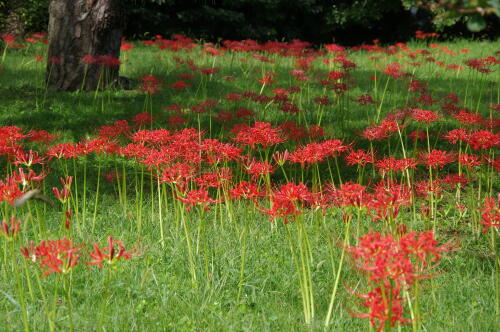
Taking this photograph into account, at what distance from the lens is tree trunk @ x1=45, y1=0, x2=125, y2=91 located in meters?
8.28

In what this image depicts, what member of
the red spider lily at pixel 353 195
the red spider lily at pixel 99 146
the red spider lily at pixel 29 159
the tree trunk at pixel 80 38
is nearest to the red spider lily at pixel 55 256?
the red spider lily at pixel 29 159

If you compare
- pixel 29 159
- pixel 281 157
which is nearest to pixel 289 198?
pixel 281 157

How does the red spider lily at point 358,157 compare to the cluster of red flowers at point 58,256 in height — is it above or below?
above

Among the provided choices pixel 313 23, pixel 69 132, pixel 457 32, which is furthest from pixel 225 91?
pixel 457 32

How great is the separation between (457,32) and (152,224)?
1964cm

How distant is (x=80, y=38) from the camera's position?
8328 millimetres

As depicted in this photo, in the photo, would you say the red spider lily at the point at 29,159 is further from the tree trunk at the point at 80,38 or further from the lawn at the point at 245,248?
the tree trunk at the point at 80,38

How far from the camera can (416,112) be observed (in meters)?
3.98

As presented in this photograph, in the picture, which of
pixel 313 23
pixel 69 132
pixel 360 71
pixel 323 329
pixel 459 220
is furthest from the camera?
pixel 313 23

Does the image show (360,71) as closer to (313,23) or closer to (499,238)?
(499,238)

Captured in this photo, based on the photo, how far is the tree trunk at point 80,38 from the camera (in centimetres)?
828

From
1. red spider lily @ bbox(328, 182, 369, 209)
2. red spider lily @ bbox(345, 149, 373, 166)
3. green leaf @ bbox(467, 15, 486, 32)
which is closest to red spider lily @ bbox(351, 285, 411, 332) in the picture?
red spider lily @ bbox(328, 182, 369, 209)

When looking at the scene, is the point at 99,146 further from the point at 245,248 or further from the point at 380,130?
the point at 380,130

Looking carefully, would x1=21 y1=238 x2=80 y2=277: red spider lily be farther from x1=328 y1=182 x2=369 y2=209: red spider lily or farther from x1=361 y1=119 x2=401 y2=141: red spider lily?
x1=361 y1=119 x2=401 y2=141: red spider lily
